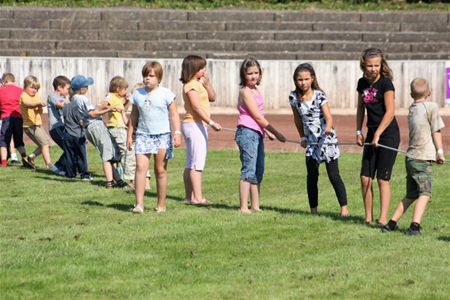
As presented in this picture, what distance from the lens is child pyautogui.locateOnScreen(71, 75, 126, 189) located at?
1702cm

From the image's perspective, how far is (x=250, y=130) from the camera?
46.2ft

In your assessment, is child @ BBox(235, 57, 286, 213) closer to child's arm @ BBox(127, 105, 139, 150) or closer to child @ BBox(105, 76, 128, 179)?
child's arm @ BBox(127, 105, 139, 150)

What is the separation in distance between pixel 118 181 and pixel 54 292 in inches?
299

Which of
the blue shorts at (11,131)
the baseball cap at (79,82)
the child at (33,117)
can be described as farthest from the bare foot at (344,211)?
the blue shorts at (11,131)

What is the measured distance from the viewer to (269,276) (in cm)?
1002

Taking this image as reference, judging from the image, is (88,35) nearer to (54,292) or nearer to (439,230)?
(439,230)

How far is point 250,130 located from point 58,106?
5.92 meters

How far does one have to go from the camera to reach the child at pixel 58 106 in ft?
62.5

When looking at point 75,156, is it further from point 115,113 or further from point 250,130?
point 250,130

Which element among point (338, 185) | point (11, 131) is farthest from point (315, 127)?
point (11, 131)

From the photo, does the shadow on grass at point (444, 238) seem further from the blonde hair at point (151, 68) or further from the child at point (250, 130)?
the blonde hair at point (151, 68)

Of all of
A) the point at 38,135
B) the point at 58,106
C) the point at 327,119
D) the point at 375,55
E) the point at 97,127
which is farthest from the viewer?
the point at 38,135

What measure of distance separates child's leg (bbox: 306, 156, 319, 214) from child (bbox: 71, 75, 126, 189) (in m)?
3.84

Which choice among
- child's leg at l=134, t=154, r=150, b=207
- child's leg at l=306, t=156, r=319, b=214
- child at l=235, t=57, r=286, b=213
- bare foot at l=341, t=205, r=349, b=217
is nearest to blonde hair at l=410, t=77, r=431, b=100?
child's leg at l=306, t=156, r=319, b=214
